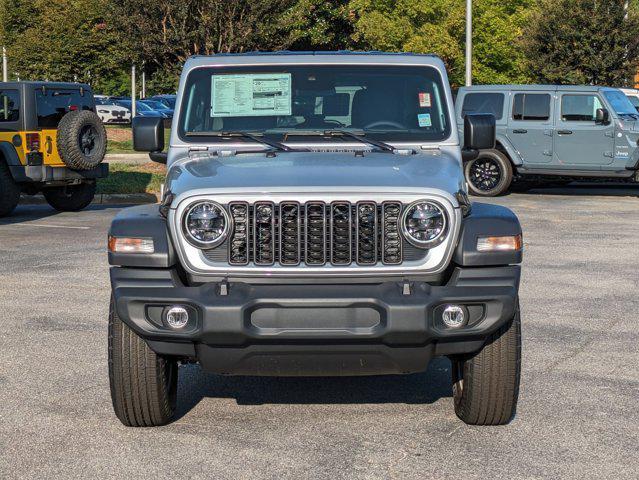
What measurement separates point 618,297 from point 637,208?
9.65 metres

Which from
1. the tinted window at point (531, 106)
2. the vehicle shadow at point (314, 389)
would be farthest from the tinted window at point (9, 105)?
the vehicle shadow at point (314, 389)

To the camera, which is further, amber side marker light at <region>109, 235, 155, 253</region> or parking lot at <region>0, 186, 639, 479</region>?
amber side marker light at <region>109, 235, 155, 253</region>

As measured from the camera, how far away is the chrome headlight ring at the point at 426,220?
551 centimetres

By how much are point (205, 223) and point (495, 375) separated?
5.20ft

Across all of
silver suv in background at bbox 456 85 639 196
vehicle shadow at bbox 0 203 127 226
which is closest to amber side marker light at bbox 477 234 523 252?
vehicle shadow at bbox 0 203 127 226

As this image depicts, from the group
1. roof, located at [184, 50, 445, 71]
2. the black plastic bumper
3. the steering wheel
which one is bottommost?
the black plastic bumper

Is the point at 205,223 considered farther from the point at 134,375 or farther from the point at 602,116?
the point at 602,116

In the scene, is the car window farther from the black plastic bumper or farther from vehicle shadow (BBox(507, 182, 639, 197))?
the black plastic bumper

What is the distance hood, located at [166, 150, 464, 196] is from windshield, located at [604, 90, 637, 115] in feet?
49.3

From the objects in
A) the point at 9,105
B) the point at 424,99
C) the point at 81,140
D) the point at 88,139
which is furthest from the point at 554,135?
the point at 424,99

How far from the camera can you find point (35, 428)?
5961 mm

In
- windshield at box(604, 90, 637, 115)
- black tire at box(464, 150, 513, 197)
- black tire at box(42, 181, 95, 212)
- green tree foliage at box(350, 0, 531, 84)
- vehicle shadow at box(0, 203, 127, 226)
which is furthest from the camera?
green tree foliage at box(350, 0, 531, 84)

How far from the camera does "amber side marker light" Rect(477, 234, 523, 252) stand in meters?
5.50

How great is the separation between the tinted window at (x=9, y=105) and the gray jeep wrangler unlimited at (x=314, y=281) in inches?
456
